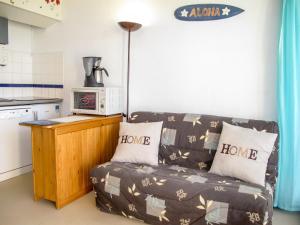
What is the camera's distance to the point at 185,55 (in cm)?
258

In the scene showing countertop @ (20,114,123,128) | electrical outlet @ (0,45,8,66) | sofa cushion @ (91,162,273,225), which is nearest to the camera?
sofa cushion @ (91,162,273,225)

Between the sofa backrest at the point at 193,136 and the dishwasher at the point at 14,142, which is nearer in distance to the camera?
the sofa backrest at the point at 193,136

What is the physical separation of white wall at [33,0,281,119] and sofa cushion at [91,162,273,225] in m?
0.81

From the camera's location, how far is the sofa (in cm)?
162

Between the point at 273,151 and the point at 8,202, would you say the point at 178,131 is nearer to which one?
the point at 273,151

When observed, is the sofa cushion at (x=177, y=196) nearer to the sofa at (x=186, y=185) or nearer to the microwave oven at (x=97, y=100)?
the sofa at (x=186, y=185)

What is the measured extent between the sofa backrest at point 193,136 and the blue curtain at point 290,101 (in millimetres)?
148

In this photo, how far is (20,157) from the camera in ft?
9.61

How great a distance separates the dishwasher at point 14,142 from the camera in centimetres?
269

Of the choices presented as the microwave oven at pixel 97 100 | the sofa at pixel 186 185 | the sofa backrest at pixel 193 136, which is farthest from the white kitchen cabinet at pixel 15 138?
the sofa backrest at pixel 193 136

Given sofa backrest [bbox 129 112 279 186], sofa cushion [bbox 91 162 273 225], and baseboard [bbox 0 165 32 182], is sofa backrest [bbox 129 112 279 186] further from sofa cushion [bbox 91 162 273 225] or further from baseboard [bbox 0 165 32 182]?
baseboard [bbox 0 165 32 182]

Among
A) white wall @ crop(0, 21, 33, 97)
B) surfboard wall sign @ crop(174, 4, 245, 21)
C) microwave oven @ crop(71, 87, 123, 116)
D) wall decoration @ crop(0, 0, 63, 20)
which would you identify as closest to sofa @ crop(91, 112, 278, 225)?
microwave oven @ crop(71, 87, 123, 116)

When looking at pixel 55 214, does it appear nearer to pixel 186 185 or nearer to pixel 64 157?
pixel 64 157

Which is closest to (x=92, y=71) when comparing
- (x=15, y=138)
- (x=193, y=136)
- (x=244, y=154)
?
(x=15, y=138)
